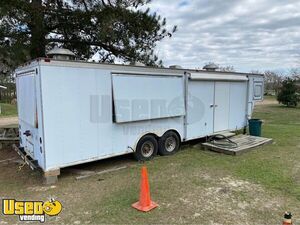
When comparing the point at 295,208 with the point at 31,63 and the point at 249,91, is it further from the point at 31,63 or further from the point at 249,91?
the point at 249,91

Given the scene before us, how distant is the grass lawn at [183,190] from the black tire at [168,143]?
26cm

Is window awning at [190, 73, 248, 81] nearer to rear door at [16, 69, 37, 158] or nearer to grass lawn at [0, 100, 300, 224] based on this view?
grass lawn at [0, 100, 300, 224]

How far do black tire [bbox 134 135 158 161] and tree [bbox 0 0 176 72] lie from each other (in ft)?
9.82

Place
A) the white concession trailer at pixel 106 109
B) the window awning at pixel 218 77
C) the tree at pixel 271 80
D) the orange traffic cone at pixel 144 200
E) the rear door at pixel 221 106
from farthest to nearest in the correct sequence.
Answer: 1. the tree at pixel 271 80
2. the rear door at pixel 221 106
3. the window awning at pixel 218 77
4. the white concession trailer at pixel 106 109
5. the orange traffic cone at pixel 144 200

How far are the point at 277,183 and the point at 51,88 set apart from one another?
4833mm

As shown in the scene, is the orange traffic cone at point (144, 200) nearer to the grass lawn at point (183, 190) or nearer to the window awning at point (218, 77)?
the grass lawn at point (183, 190)

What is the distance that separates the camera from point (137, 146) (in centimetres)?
671

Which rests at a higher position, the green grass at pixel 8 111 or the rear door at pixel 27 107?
the rear door at pixel 27 107

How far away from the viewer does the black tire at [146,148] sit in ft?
22.1

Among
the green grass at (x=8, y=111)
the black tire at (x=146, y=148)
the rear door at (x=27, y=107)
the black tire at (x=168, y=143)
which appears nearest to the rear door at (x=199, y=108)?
the black tire at (x=168, y=143)

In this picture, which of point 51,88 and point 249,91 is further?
point 249,91

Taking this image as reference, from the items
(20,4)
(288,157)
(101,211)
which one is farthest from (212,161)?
(20,4)

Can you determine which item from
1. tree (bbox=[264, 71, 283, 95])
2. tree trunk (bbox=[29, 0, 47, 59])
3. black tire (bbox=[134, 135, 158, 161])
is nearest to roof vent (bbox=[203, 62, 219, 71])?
black tire (bbox=[134, 135, 158, 161])

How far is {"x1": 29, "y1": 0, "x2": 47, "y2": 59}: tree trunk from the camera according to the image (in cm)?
692
